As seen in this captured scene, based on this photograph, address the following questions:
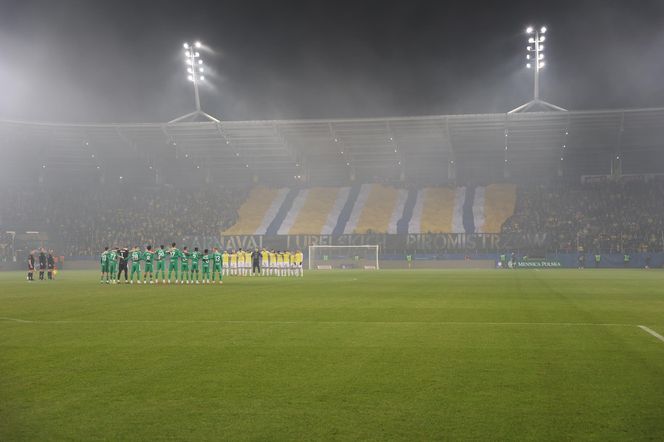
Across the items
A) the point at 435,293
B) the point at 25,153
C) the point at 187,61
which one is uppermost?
the point at 187,61

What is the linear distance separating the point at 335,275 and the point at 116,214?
34637 millimetres

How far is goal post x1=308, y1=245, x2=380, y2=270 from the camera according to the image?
2406 inches

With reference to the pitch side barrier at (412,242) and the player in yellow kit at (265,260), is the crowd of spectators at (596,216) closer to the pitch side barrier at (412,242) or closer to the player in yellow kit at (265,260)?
the pitch side barrier at (412,242)

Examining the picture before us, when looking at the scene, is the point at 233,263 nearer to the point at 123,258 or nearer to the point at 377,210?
the point at 123,258

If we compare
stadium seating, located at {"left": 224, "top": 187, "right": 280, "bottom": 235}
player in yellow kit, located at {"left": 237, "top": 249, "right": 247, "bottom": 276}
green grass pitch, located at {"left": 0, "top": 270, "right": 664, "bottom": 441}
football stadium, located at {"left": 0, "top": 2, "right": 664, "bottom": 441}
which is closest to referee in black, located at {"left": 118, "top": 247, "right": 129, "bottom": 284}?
football stadium, located at {"left": 0, "top": 2, "right": 664, "bottom": 441}

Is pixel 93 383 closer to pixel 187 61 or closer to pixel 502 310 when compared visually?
pixel 502 310

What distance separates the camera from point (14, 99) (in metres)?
56.0

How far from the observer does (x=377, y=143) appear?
228ft

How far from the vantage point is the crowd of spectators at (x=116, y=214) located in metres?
65.8

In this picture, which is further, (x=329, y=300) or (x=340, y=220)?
(x=340, y=220)

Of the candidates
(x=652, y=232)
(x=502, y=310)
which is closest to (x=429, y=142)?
(x=652, y=232)

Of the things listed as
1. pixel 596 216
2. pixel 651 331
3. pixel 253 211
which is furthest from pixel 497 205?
pixel 651 331

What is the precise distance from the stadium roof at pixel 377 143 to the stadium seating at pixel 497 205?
2.67 metres

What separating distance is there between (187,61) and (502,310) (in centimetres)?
4620
